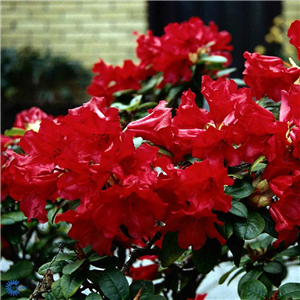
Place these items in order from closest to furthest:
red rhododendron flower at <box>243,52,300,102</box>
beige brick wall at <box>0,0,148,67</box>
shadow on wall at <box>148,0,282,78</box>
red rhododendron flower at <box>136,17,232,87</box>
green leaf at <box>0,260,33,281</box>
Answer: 1. red rhododendron flower at <box>243,52,300,102</box>
2. green leaf at <box>0,260,33,281</box>
3. red rhododendron flower at <box>136,17,232,87</box>
4. shadow on wall at <box>148,0,282,78</box>
5. beige brick wall at <box>0,0,148,67</box>

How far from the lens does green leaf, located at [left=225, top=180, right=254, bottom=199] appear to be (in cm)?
79

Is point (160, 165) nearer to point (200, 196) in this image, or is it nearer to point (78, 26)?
point (200, 196)

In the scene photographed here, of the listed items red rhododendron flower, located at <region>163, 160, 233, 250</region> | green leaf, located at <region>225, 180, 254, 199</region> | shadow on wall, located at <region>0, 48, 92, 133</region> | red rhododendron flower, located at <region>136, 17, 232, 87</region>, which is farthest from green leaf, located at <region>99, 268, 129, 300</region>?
shadow on wall, located at <region>0, 48, 92, 133</region>

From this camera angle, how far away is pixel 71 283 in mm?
804

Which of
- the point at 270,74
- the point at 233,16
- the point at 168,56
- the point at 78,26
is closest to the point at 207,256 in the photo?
the point at 270,74

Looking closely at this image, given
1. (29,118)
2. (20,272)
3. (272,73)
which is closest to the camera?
(272,73)

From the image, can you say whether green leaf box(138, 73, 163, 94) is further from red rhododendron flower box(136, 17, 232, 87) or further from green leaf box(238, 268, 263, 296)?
green leaf box(238, 268, 263, 296)

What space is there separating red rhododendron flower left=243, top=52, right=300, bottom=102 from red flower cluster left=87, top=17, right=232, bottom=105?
376mm

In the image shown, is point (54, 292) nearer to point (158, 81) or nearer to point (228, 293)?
point (158, 81)

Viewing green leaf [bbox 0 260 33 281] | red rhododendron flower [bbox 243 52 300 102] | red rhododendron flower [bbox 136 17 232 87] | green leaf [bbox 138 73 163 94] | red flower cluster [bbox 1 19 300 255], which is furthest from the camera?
green leaf [bbox 138 73 163 94]

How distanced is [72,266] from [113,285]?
8 cm

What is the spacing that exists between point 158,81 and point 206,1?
3.55m

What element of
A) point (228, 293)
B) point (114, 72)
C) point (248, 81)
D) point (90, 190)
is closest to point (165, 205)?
point (90, 190)

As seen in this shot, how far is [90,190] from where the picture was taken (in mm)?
723
